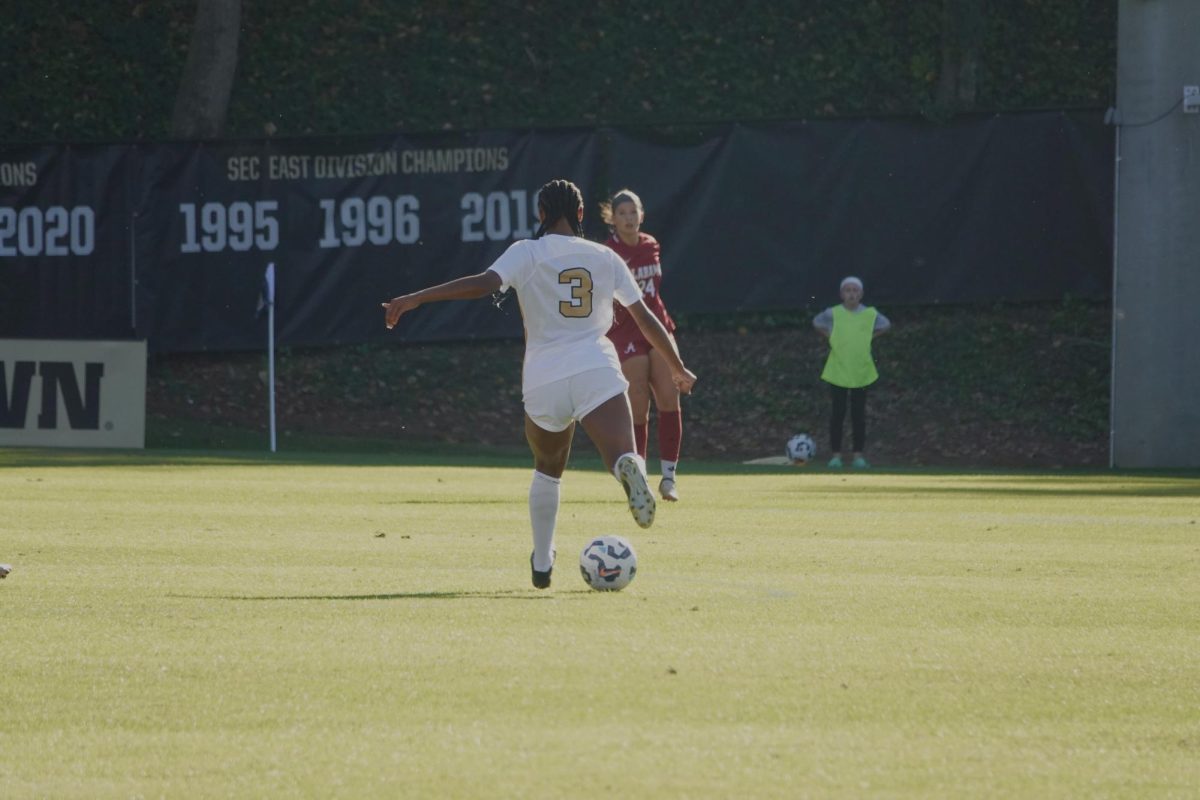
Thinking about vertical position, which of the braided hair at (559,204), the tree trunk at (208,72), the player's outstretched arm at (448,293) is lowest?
the player's outstretched arm at (448,293)

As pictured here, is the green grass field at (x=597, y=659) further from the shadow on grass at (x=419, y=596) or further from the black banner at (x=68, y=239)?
the black banner at (x=68, y=239)

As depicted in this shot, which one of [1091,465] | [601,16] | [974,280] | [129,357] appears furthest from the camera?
[601,16]

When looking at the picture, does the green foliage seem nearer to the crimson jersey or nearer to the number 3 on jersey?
the crimson jersey

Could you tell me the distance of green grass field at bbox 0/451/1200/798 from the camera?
17.0ft

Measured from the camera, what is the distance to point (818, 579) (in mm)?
9398

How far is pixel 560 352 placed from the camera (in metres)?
9.16

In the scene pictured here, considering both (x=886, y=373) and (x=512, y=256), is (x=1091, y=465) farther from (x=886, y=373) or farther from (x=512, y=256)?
(x=512, y=256)

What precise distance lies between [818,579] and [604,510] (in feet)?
14.1

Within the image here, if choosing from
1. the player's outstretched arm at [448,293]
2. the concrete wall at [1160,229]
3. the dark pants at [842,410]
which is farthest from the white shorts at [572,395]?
the concrete wall at [1160,229]

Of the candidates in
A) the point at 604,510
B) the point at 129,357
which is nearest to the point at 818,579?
the point at 604,510

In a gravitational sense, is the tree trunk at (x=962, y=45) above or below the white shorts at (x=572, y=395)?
above

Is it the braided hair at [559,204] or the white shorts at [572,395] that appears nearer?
the white shorts at [572,395]

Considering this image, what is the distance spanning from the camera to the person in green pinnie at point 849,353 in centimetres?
2203

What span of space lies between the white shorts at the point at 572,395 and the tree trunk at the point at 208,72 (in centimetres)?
1896
